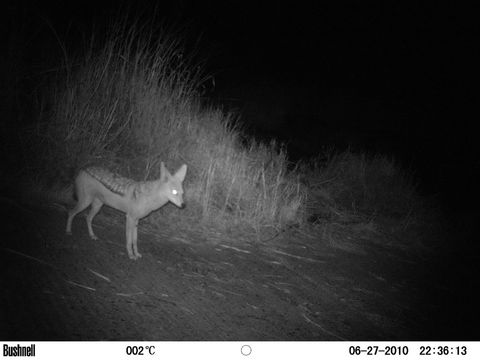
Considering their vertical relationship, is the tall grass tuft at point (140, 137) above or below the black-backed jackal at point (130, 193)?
above

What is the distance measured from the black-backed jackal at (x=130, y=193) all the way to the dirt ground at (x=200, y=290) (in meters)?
0.32

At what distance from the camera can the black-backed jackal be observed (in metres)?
3.90

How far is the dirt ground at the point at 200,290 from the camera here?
2.80 meters

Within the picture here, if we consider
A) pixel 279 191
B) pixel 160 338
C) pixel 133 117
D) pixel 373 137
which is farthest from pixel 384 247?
pixel 373 137

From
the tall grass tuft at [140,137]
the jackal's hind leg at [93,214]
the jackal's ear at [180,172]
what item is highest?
the tall grass tuft at [140,137]

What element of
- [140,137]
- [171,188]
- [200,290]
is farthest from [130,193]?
[140,137]

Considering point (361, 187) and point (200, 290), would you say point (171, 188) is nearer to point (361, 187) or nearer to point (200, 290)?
point (200, 290)

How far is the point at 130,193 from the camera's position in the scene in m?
3.92

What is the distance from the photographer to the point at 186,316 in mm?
3121

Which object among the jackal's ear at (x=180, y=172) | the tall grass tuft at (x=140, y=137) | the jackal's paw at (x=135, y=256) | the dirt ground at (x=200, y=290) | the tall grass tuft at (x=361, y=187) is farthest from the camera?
the tall grass tuft at (x=361, y=187)

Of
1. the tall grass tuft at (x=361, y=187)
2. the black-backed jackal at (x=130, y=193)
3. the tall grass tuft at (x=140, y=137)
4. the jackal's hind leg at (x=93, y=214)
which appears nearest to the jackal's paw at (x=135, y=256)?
the black-backed jackal at (x=130, y=193)

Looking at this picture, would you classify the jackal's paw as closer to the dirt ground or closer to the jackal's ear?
the dirt ground

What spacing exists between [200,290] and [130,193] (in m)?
1.17

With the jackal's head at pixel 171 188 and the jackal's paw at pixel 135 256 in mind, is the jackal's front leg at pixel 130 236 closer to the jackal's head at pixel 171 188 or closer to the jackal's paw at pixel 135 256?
the jackal's paw at pixel 135 256
